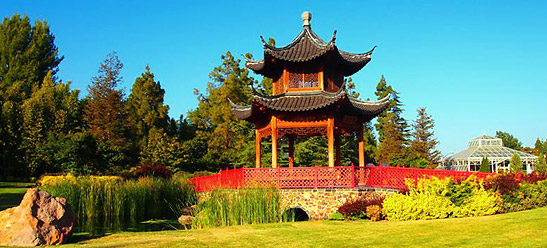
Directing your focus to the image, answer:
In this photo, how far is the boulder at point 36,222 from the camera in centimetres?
1011

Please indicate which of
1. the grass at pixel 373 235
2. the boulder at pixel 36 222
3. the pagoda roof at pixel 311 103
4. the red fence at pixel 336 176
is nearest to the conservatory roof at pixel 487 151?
the pagoda roof at pixel 311 103

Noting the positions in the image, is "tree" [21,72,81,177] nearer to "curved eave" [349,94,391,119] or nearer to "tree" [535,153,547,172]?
"curved eave" [349,94,391,119]

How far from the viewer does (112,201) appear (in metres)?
18.6

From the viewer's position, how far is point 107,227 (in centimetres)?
1612

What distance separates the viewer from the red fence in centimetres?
1648

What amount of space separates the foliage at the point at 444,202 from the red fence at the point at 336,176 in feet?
6.90

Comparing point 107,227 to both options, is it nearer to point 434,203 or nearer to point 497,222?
point 434,203

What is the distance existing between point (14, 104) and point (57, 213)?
29.8 metres

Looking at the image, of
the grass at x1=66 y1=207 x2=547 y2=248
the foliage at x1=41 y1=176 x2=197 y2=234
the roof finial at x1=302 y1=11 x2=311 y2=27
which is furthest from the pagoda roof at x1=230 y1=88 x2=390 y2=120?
the grass at x1=66 y1=207 x2=547 y2=248

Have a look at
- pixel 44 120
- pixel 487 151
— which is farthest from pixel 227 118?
pixel 487 151

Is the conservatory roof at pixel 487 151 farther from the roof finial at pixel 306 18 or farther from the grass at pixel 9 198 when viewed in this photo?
the grass at pixel 9 198

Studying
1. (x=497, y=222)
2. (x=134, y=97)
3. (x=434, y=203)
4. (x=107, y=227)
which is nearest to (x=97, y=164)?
(x=107, y=227)

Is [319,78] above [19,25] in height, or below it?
below

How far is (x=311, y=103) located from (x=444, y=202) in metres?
6.66
